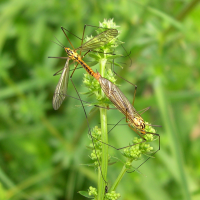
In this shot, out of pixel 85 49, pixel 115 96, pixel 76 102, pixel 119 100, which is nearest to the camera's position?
pixel 115 96

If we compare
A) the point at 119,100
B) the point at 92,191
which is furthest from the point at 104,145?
the point at 119,100

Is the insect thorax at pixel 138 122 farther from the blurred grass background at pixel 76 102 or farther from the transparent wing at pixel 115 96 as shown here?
the blurred grass background at pixel 76 102

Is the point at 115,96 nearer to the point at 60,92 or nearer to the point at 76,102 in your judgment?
the point at 60,92

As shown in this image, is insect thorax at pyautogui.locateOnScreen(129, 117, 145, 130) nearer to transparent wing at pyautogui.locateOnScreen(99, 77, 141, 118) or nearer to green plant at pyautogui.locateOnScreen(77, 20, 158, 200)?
transparent wing at pyautogui.locateOnScreen(99, 77, 141, 118)

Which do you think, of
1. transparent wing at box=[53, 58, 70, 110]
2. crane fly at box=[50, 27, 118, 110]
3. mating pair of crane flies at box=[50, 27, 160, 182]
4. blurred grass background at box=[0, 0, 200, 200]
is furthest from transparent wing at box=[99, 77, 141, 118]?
blurred grass background at box=[0, 0, 200, 200]

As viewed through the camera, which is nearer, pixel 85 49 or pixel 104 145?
pixel 104 145

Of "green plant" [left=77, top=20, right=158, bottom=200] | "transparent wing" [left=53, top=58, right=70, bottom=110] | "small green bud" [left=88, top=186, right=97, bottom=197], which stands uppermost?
"transparent wing" [left=53, top=58, right=70, bottom=110]

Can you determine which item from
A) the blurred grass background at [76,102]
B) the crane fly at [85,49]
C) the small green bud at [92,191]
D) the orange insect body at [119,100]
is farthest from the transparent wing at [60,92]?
the blurred grass background at [76,102]

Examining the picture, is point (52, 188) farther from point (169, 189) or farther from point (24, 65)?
point (24, 65)

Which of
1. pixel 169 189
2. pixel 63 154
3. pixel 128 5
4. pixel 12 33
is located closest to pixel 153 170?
pixel 169 189
